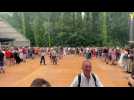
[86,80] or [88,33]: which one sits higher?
[88,33]

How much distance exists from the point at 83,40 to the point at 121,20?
0.46m

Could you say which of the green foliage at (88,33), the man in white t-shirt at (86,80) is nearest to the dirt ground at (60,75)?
the green foliage at (88,33)

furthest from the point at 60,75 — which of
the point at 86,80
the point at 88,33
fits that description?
the point at 86,80

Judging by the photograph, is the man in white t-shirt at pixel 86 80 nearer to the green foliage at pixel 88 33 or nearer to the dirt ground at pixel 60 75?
the green foliage at pixel 88 33

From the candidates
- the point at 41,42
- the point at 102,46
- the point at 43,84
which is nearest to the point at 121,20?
the point at 102,46

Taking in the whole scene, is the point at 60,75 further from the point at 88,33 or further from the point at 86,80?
the point at 86,80

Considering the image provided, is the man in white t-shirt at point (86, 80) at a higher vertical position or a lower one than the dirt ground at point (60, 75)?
higher

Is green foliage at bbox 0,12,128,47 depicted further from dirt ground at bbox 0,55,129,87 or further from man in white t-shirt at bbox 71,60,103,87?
dirt ground at bbox 0,55,129,87

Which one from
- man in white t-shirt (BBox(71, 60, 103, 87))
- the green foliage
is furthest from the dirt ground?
man in white t-shirt (BBox(71, 60, 103, 87))

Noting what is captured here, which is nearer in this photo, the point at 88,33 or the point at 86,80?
the point at 86,80

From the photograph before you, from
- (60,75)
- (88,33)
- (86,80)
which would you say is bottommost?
(60,75)
